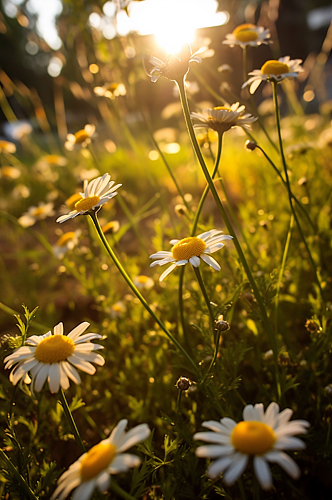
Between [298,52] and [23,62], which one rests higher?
[23,62]

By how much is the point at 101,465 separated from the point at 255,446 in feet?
0.85

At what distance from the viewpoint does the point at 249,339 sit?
1.59 meters

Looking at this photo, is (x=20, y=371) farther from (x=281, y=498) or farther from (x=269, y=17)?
(x=269, y=17)

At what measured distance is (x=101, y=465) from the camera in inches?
25.3


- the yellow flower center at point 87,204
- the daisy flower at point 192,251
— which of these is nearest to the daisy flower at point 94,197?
the yellow flower center at point 87,204

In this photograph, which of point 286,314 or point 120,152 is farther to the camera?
point 120,152

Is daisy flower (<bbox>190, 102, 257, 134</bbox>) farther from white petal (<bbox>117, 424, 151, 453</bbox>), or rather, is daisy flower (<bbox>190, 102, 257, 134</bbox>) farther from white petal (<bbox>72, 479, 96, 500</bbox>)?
white petal (<bbox>72, 479, 96, 500</bbox>)

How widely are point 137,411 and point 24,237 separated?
3.04 meters

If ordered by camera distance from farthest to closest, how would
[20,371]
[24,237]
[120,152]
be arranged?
1. [120,152]
2. [24,237]
3. [20,371]

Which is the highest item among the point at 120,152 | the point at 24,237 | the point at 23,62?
the point at 23,62

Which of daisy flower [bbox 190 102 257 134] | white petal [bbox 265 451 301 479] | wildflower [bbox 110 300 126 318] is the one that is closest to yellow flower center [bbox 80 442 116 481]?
white petal [bbox 265 451 301 479]

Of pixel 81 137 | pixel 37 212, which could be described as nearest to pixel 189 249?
pixel 81 137

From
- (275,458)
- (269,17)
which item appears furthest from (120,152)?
(275,458)

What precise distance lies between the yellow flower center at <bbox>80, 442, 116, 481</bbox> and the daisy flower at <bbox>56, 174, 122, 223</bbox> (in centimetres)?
52
